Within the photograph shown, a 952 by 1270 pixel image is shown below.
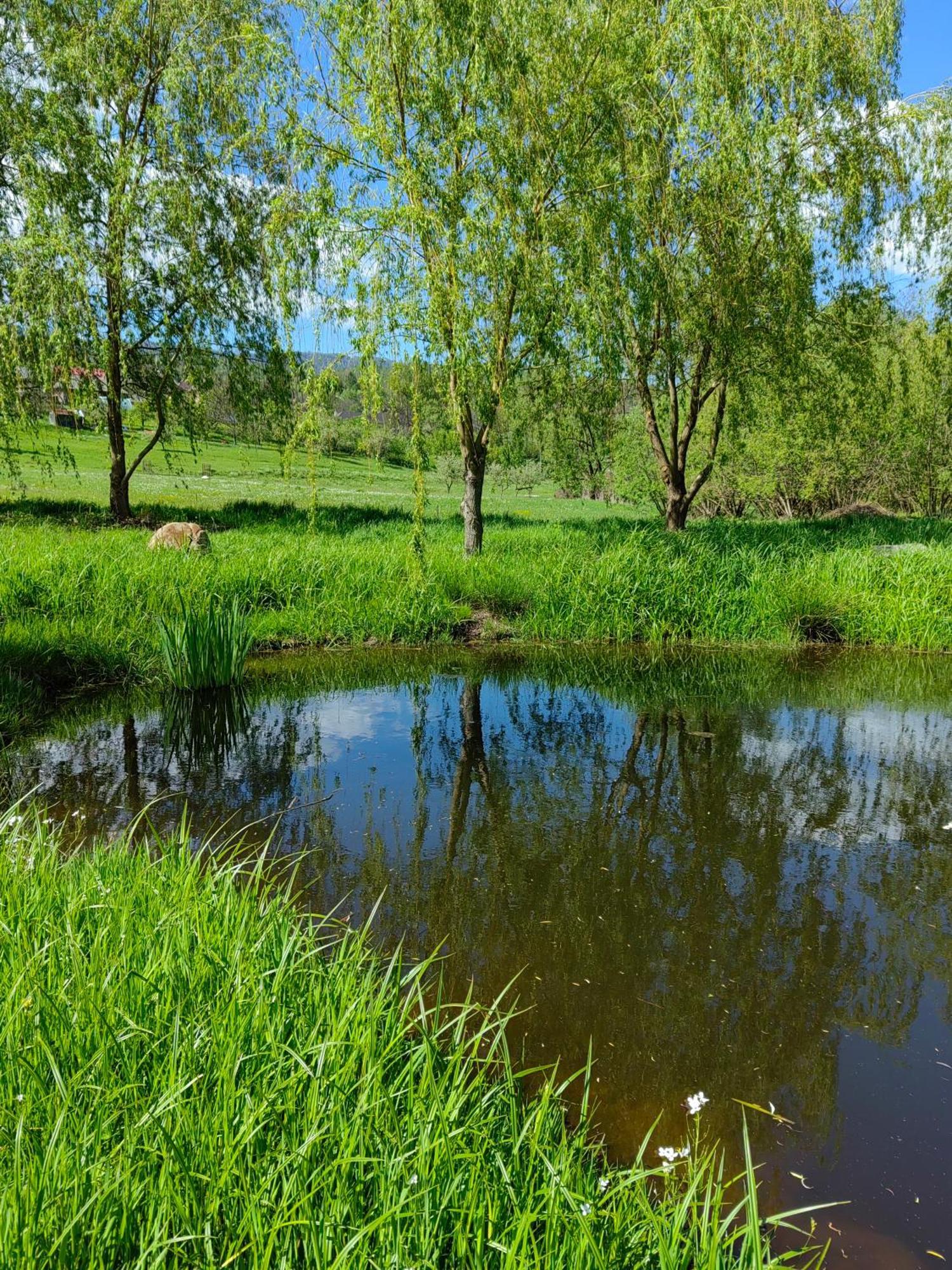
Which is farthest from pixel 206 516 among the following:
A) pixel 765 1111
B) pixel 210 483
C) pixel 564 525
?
pixel 765 1111

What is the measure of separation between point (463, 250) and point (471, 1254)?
8.91m

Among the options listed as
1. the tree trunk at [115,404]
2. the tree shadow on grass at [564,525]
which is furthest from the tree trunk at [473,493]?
the tree trunk at [115,404]

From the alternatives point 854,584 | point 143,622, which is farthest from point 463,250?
point 854,584

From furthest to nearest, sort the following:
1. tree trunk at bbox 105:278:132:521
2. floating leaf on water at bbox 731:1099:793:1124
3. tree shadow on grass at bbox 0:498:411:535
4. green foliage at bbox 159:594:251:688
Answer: tree shadow on grass at bbox 0:498:411:535, tree trunk at bbox 105:278:132:521, green foliage at bbox 159:594:251:688, floating leaf on water at bbox 731:1099:793:1124

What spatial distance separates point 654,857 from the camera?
4.42m

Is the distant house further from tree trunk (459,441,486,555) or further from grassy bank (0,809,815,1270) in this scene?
grassy bank (0,809,815,1270)

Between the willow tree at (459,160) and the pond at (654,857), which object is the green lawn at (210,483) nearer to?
the willow tree at (459,160)

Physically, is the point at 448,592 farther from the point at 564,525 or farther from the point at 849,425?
the point at 849,425

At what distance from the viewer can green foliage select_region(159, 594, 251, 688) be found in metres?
7.11

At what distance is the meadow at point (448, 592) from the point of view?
26.2 feet

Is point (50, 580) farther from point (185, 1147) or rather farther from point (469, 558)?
point (185, 1147)

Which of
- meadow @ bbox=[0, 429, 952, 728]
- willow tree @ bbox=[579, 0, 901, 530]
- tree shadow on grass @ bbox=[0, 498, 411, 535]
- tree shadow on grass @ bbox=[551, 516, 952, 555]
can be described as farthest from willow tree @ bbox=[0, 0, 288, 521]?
tree shadow on grass @ bbox=[551, 516, 952, 555]

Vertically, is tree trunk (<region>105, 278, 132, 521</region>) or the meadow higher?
tree trunk (<region>105, 278, 132, 521</region>)

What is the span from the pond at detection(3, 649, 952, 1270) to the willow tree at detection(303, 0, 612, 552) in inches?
155
